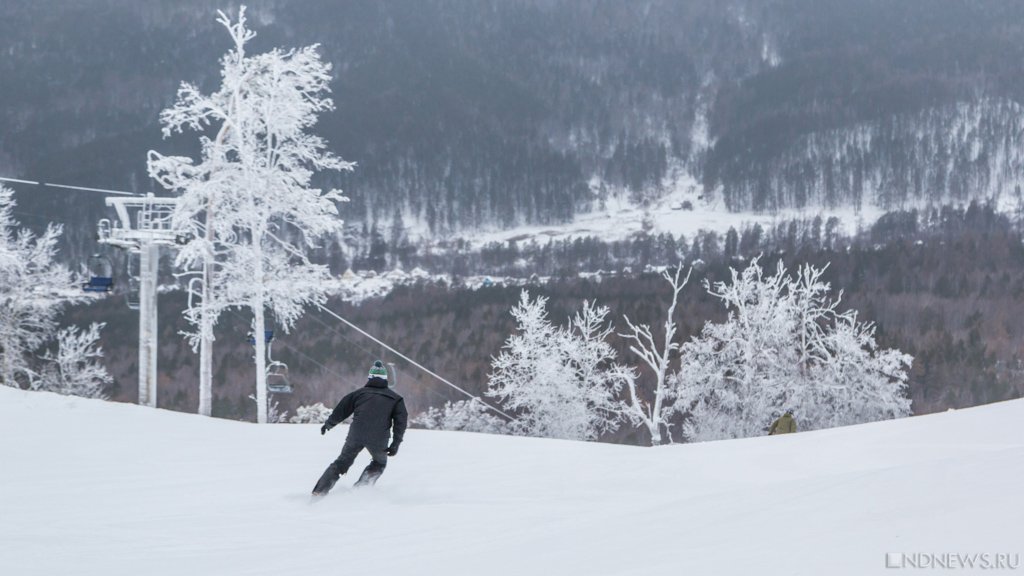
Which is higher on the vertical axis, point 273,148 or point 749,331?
point 273,148

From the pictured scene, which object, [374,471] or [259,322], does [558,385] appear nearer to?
[259,322]

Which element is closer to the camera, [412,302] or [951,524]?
[951,524]

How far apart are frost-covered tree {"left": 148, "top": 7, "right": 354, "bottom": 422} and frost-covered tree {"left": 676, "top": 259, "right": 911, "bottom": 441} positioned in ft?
74.7

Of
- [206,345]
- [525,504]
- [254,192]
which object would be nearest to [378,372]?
[525,504]

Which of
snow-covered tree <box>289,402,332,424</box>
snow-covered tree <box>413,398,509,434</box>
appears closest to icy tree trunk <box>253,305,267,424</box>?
snow-covered tree <box>289,402,332,424</box>

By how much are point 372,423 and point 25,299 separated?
118ft

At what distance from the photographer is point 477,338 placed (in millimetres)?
104000

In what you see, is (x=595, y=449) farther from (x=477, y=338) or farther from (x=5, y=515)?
Answer: (x=477, y=338)

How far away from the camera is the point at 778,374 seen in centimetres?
4253

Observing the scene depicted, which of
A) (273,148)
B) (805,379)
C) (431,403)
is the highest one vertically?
(273,148)

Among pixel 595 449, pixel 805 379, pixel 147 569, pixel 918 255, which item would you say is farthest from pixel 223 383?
pixel 918 255

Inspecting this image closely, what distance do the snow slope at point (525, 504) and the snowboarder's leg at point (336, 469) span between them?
0.17 meters

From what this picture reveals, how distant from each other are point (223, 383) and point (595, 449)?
267 feet

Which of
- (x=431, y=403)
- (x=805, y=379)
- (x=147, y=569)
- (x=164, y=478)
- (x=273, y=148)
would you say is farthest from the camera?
(x=431, y=403)
